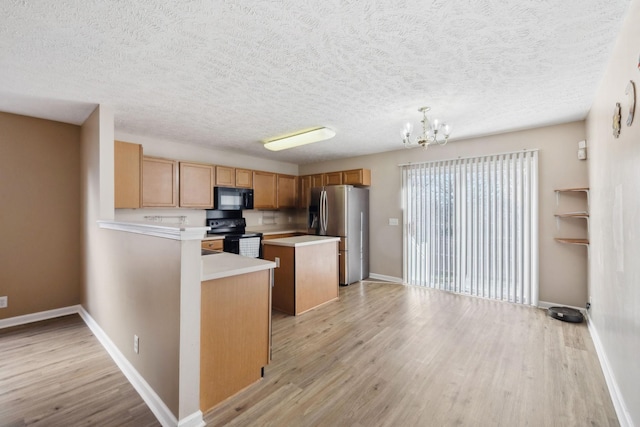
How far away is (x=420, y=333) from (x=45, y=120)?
5073 millimetres

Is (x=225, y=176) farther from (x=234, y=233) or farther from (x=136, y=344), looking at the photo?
(x=136, y=344)

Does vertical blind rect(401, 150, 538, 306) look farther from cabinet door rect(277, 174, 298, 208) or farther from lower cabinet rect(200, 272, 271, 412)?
lower cabinet rect(200, 272, 271, 412)

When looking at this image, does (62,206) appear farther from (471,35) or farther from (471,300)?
(471,300)

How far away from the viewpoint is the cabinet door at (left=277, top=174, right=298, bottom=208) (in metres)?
5.86

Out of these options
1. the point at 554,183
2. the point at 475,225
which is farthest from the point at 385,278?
the point at 554,183

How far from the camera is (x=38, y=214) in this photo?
331 cm

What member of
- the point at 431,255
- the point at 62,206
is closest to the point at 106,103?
the point at 62,206

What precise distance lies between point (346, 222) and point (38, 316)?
14.2 feet

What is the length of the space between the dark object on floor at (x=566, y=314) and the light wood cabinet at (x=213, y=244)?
4.62m

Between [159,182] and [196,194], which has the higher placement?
[159,182]

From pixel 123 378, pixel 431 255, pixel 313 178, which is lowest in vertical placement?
pixel 123 378

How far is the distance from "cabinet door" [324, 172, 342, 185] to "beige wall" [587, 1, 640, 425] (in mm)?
3723

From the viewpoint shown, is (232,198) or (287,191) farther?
(287,191)

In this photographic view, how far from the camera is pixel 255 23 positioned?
1.62m
